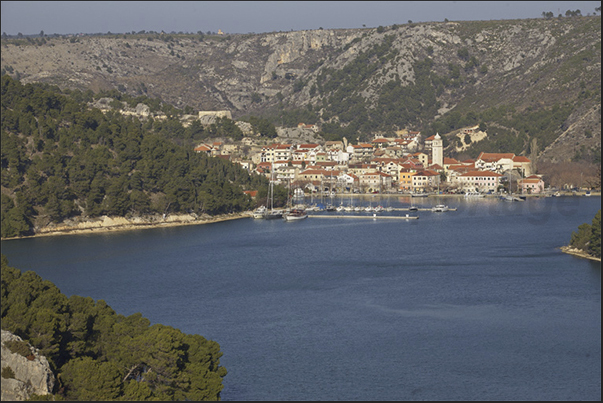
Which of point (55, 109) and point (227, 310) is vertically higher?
point (55, 109)

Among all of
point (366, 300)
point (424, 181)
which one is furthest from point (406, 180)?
point (366, 300)

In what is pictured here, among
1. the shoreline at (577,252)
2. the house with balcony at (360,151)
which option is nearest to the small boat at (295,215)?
the shoreline at (577,252)

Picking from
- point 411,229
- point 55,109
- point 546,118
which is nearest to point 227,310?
point 411,229

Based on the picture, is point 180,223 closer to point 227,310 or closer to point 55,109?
point 55,109

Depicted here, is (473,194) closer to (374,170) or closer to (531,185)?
(531,185)

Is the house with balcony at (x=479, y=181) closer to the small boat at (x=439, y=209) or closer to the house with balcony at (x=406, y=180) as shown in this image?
the house with balcony at (x=406, y=180)

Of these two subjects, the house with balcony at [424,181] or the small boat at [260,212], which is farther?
the house with balcony at [424,181]
